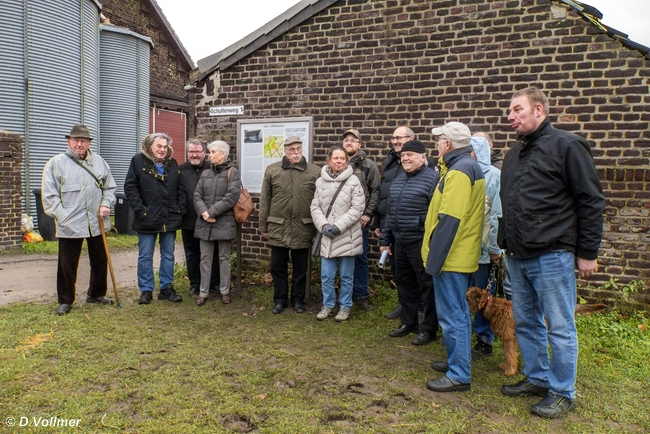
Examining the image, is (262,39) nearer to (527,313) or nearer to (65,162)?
(65,162)

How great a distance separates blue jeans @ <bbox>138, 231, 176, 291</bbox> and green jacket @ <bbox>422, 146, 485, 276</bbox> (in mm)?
3894

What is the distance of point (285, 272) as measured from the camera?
19.8ft

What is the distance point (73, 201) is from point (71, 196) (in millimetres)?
62

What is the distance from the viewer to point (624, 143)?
5.44m

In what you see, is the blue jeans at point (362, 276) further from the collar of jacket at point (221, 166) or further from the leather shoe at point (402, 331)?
the collar of jacket at point (221, 166)

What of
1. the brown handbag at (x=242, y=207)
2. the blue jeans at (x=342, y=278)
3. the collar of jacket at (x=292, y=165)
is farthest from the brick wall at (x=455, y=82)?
the blue jeans at (x=342, y=278)

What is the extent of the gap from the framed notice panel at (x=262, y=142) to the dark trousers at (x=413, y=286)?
2679mm

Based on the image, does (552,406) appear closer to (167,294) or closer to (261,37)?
(167,294)

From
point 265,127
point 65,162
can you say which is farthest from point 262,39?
point 65,162

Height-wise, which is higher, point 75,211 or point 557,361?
point 75,211

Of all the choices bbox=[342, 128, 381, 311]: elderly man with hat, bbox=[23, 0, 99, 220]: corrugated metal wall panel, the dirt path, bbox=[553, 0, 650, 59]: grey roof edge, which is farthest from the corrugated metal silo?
bbox=[553, 0, 650, 59]: grey roof edge

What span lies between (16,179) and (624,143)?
10.7 m

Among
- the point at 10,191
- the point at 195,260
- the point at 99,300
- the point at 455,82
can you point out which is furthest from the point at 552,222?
the point at 10,191

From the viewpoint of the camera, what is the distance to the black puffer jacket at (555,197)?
318 centimetres
